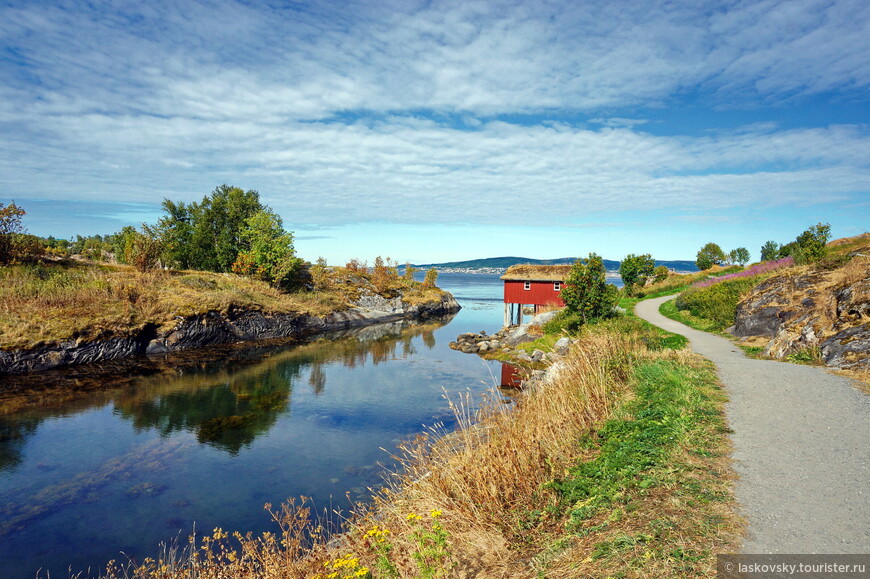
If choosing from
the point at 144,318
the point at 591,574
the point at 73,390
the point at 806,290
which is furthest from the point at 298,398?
the point at 806,290

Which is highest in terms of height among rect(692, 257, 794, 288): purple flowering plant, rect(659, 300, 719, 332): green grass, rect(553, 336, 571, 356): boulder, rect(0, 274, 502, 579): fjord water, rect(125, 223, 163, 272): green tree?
rect(125, 223, 163, 272): green tree

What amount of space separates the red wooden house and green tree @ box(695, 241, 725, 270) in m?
58.5

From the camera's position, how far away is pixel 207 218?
49.0 m

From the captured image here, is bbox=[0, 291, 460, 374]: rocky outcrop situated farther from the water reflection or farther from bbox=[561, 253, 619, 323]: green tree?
bbox=[561, 253, 619, 323]: green tree

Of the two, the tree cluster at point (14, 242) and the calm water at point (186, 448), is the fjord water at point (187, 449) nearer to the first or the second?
the calm water at point (186, 448)

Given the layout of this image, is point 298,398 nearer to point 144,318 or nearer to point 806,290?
point 144,318

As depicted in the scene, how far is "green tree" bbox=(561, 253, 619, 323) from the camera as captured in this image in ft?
83.1

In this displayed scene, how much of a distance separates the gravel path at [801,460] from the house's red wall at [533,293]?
1162 inches

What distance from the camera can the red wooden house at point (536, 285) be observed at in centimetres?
4125

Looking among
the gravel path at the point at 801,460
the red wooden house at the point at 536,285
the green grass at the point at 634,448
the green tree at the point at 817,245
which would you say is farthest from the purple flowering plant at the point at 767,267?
the green grass at the point at 634,448

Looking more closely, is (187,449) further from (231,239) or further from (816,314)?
(231,239)

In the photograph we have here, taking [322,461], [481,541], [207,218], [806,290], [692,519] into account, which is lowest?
[322,461]

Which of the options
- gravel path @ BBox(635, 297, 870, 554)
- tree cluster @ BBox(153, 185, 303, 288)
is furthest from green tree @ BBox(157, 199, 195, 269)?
gravel path @ BBox(635, 297, 870, 554)

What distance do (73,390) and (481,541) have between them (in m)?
22.0
